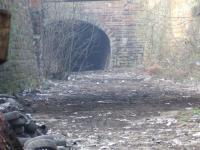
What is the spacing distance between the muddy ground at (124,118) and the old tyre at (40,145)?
63 centimetres

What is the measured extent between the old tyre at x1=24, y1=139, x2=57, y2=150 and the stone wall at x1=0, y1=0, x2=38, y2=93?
13.8 ft

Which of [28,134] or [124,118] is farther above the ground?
[28,134]

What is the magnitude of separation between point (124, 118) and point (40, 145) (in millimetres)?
2695

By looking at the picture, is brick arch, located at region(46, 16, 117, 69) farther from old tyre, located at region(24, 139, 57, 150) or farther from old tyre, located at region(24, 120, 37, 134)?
old tyre, located at region(24, 139, 57, 150)

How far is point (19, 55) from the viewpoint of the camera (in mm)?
9297

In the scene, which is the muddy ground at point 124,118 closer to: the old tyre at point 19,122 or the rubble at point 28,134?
the rubble at point 28,134

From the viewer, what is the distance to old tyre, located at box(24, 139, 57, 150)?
12.0ft

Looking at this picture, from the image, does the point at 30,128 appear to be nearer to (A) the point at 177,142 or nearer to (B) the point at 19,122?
(B) the point at 19,122

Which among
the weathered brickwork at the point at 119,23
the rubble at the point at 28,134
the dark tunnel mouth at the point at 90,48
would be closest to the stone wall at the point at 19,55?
the rubble at the point at 28,134

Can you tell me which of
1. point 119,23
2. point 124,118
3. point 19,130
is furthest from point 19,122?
point 119,23

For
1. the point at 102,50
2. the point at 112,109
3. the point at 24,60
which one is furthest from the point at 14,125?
the point at 102,50

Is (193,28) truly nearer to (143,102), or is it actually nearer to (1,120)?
(143,102)

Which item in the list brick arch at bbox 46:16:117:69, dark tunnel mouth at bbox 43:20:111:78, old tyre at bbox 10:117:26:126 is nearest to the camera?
old tyre at bbox 10:117:26:126

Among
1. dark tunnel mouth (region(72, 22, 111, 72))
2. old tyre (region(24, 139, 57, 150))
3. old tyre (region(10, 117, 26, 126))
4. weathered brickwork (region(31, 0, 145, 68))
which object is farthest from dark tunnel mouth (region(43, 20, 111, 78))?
old tyre (region(24, 139, 57, 150))
